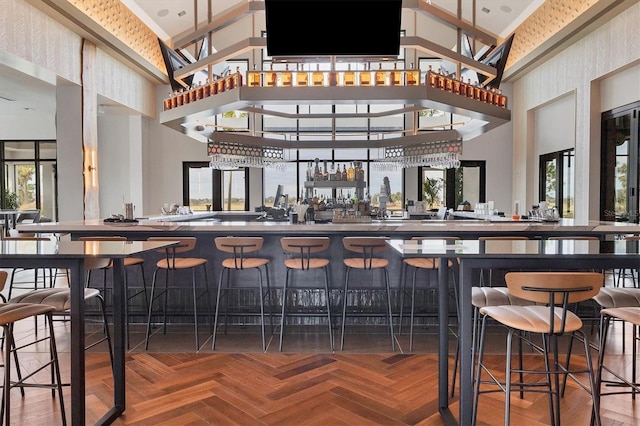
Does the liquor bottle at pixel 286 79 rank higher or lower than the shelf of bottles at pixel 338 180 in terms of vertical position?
higher

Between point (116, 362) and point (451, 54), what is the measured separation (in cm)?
388

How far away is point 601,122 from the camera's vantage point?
293 inches

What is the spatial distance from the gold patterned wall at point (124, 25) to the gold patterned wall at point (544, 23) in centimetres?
780

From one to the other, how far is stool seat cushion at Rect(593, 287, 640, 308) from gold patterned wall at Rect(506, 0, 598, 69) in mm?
5633

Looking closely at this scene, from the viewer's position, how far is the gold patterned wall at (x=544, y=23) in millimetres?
7123

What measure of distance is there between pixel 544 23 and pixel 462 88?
5.23 m

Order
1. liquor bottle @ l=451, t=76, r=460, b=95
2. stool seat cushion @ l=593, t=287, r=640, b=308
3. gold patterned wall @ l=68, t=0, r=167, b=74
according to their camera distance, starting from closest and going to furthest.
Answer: stool seat cushion @ l=593, t=287, r=640, b=308, liquor bottle @ l=451, t=76, r=460, b=95, gold patterned wall @ l=68, t=0, r=167, b=74

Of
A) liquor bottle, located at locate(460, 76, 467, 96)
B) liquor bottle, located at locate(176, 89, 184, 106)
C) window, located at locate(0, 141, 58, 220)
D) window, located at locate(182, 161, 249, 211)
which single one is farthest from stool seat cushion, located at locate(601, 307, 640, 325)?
window, located at locate(0, 141, 58, 220)

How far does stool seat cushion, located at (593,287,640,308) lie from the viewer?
2.62 metres

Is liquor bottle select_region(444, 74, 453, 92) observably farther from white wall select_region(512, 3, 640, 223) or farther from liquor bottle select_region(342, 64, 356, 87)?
white wall select_region(512, 3, 640, 223)

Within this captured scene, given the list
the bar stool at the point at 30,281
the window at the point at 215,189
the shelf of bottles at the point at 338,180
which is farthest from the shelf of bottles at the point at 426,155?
the bar stool at the point at 30,281

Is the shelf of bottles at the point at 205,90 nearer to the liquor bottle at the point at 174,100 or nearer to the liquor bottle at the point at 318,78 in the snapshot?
the liquor bottle at the point at 174,100

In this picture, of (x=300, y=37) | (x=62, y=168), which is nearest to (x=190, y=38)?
(x=300, y=37)

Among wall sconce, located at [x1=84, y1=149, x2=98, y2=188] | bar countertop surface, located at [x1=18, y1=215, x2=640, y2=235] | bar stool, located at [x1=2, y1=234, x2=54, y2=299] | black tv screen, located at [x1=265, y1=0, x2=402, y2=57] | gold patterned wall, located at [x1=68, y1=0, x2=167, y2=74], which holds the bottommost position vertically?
bar stool, located at [x1=2, y1=234, x2=54, y2=299]
